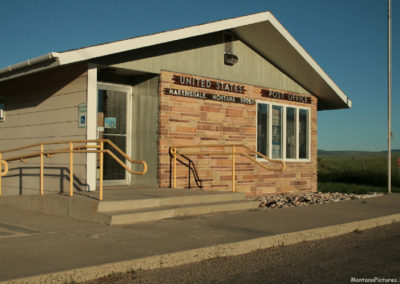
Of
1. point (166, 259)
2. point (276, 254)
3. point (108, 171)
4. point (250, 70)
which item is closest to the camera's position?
point (166, 259)

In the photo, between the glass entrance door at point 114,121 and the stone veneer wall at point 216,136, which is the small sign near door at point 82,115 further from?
the stone veneer wall at point 216,136

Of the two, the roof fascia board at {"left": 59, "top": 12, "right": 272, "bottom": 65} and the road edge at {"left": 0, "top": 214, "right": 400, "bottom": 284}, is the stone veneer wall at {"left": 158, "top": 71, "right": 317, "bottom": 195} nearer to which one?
the roof fascia board at {"left": 59, "top": 12, "right": 272, "bottom": 65}

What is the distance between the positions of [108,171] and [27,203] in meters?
2.22

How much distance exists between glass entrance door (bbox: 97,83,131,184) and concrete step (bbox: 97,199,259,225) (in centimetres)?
290

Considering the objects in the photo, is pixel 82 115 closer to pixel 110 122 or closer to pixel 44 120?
pixel 110 122

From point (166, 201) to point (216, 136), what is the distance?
4058 millimetres

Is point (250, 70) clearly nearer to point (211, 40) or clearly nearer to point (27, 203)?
point (211, 40)

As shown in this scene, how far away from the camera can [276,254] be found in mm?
6207

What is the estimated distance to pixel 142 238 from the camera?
Answer: 639cm

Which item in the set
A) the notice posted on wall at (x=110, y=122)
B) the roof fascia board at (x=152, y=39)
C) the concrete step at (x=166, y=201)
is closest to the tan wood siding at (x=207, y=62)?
the roof fascia board at (x=152, y=39)

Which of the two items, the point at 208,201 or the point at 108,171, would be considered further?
the point at 108,171

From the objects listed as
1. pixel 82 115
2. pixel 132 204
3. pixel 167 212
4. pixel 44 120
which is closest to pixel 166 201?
pixel 167 212

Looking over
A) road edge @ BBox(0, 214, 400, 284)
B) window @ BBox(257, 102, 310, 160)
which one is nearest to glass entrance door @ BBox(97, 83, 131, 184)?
window @ BBox(257, 102, 310, 160)

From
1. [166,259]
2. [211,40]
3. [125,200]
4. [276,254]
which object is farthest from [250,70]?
[166,259]
